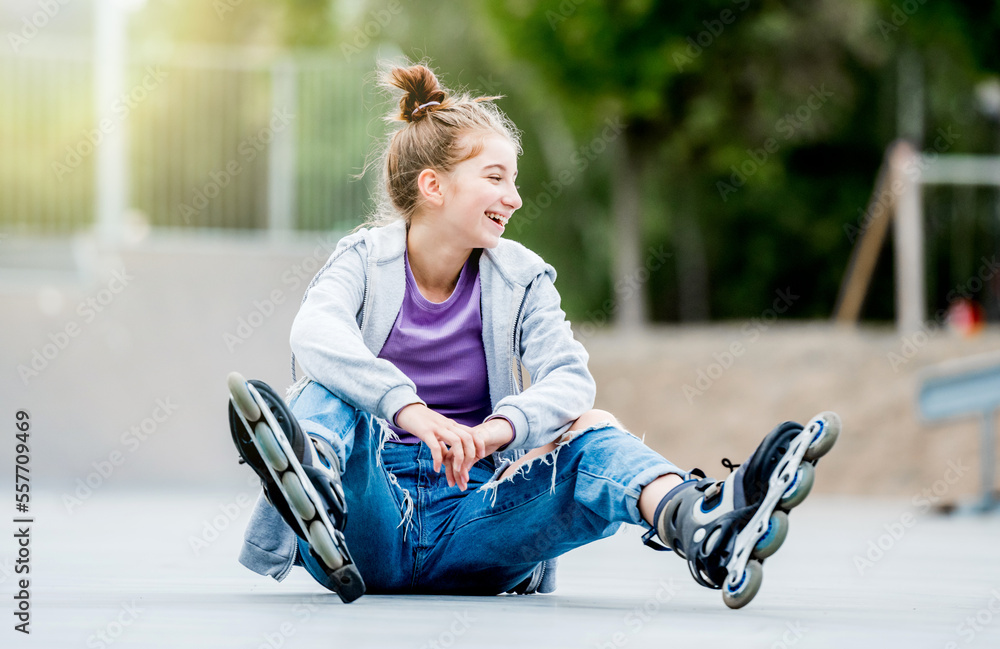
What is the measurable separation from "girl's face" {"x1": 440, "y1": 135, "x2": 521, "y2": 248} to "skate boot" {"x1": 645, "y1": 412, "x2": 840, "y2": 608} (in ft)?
2.55

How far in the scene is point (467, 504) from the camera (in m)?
2.38

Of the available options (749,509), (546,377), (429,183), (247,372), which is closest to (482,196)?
(429,183)

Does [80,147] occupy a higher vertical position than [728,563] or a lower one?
higher

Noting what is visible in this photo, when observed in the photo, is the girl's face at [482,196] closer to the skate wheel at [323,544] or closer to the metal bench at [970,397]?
the skate wheel at [323,544]

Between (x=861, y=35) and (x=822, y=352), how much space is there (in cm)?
391

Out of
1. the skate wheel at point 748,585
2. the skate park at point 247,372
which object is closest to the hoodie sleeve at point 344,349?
the skate wheel at point 748,585

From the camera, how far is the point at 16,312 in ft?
27.5

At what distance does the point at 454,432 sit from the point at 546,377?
10.9 inches

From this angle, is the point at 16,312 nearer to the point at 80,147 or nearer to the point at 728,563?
the point at 80,147

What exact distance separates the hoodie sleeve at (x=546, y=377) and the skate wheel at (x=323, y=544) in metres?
0.39

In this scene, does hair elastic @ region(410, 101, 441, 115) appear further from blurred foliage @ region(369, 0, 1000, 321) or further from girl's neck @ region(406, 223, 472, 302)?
blurred foliage @ region(369, 0, 1000, 321)

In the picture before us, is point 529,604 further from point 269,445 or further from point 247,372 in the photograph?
point 247,372

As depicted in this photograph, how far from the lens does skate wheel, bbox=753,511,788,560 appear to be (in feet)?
6.16

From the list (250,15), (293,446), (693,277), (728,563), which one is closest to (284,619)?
(293,446)
